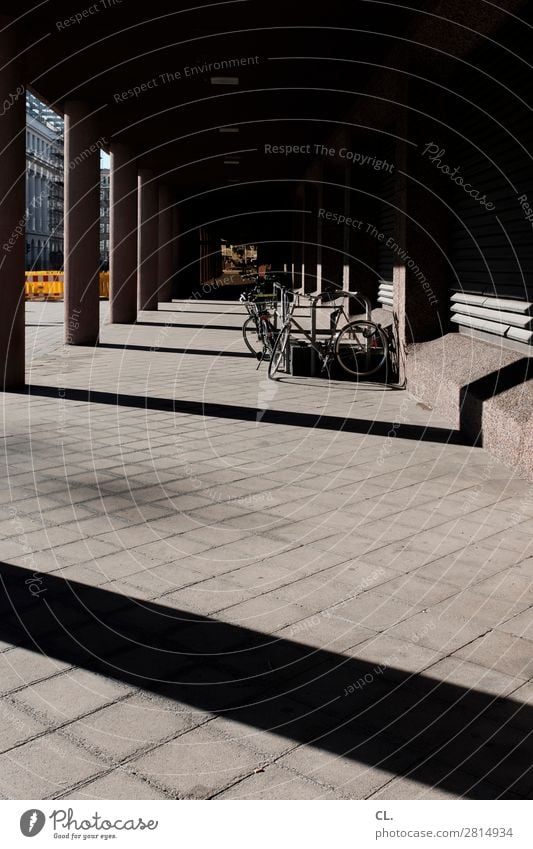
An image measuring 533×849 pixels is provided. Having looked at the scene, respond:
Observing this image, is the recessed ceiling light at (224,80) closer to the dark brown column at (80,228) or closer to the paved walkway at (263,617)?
the dark brown column at (80,228)

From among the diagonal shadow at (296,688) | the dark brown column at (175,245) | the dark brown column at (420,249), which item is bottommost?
the diagonal shadow at (296,688)

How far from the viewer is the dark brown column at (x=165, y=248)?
33000mm

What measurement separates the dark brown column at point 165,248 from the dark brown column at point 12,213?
829 inches

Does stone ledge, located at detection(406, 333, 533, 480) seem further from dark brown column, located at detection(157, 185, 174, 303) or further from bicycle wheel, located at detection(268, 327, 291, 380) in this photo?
dark brown column, located at detection(157, 185, 174, 303)

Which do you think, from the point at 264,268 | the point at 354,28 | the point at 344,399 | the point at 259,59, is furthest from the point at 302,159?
the point at 264,268

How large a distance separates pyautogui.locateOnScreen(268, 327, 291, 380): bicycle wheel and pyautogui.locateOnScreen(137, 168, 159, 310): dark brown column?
44.6ft

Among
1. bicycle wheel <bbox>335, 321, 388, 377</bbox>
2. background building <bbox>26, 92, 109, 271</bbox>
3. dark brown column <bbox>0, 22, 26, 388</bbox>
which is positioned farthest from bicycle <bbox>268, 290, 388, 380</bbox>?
background building <bbox>26, 92, 109, 271</bbox>

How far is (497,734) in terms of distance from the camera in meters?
3.10

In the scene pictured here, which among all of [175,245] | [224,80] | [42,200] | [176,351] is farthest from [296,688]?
[42,200]

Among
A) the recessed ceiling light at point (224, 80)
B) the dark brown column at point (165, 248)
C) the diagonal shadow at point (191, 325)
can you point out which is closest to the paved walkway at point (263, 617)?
the recessed ceiling light at point (224, 80)

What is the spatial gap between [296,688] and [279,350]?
32.0ft

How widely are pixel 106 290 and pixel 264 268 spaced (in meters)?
7.72

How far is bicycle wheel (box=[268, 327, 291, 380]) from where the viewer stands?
41.6ft
